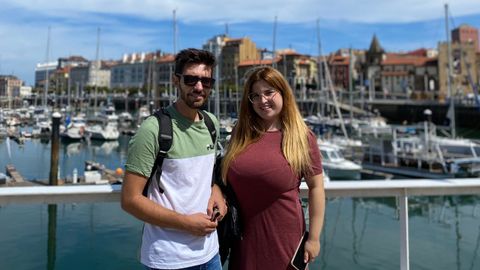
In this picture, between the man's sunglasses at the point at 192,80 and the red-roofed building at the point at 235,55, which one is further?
the red-roofed building at the point at 235,55

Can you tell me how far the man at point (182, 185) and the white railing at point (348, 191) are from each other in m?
0.43

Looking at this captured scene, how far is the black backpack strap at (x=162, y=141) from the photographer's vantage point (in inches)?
62.3

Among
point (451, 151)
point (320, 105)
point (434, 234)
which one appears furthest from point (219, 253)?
point (320, 105)

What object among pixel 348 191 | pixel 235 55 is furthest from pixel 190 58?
pixel 235 55

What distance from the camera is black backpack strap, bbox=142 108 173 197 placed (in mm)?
1582

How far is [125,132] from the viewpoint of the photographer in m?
45.8

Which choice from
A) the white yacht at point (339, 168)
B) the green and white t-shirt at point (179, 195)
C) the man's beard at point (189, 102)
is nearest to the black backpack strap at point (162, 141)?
the green and white t-shirt at point (179, 195)

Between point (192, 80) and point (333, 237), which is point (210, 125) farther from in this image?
point (333, 237)

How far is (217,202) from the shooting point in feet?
5.68

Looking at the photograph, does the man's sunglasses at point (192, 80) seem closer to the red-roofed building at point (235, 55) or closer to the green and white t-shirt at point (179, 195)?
the green and white t-shirt at point (179, 195)

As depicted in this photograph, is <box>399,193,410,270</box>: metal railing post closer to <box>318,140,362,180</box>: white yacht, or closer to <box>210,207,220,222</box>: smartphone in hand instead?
<box>210,207,220,222</box>: smartphone in hand

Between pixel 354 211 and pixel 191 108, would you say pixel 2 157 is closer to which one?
pixel 354 211

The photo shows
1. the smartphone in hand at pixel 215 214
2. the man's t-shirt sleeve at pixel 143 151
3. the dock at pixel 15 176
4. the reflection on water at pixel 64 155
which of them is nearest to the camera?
the man's t-shirt sleeve at pixel 143 151

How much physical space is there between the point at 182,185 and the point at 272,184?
14.7 inches
